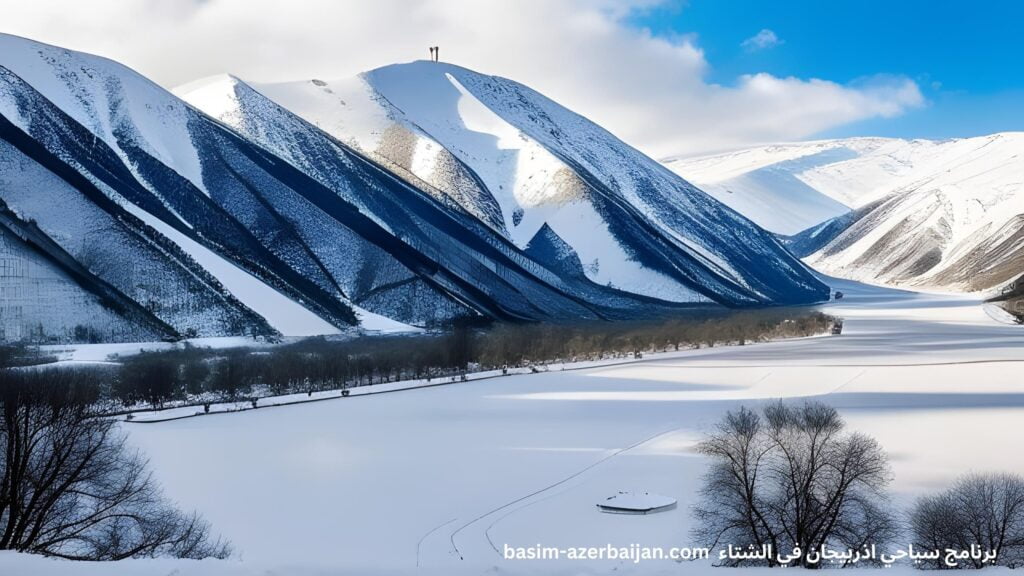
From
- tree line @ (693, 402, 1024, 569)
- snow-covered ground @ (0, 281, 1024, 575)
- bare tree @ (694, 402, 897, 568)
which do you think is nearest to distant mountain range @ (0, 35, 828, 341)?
snow-covered ground @ (0, 281, 1024, 575)

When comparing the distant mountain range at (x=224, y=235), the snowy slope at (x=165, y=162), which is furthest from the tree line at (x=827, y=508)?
the snowy slope at (x=165, y=162)

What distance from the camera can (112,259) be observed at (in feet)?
340

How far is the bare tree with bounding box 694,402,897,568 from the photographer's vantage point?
2566 centimetres

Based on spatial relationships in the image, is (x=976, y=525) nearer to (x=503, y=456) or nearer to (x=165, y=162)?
(x=503, y=456)

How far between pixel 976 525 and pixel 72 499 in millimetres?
23343

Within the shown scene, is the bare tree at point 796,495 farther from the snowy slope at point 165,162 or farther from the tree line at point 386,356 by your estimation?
the snowy slope at point 165,162

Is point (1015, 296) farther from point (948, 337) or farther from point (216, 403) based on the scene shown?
point (216, 403)

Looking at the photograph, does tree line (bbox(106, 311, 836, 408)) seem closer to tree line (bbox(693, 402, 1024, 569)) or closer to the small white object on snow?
the small white object on snow

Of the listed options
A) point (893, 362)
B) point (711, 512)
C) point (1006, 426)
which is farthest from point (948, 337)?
point (711, 512)

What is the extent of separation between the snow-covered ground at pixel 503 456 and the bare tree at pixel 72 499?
1946mm

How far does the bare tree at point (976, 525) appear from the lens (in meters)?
23.6

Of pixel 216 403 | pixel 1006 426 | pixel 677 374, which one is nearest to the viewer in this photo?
pixel 1006 426

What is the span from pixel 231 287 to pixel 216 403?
144 feet

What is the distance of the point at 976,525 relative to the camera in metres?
24.2
